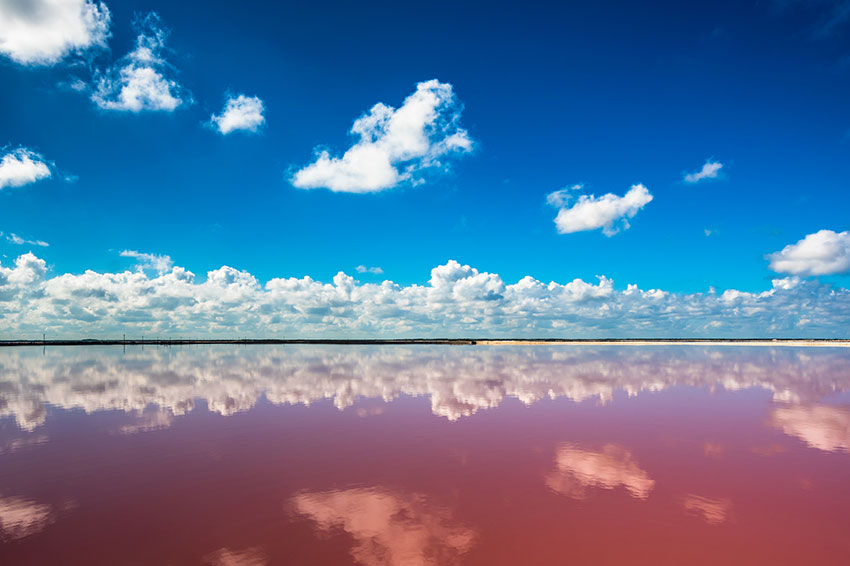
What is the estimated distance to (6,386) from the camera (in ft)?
124

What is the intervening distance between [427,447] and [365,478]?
4.00m

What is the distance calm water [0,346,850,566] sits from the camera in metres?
9.23

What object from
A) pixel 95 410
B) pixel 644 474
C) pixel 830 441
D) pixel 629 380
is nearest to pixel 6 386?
pixel 95 410

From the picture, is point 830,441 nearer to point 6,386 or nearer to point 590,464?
point 590,464

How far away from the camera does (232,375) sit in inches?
1768

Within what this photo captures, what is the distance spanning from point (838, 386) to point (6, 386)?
65841mm

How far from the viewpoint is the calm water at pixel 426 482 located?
9227 millimetres

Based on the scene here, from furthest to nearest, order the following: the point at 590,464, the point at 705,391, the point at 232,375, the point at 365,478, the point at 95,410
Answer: the point at 232,375
the point at 705,391
the point at 95,410
the point at 590,464
the point at 365,478

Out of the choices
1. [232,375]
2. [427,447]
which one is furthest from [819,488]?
[232,375]

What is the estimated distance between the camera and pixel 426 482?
13.1 m

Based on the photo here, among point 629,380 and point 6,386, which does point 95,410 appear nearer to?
point 6,386

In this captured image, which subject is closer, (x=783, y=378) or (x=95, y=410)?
(x=95, y=410)

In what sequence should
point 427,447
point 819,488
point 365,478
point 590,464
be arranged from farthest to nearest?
1. point 427,447
2. point 590,464
3. point 365,478
4. point 819,488

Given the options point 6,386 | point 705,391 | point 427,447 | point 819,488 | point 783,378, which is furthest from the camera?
point 783,378
